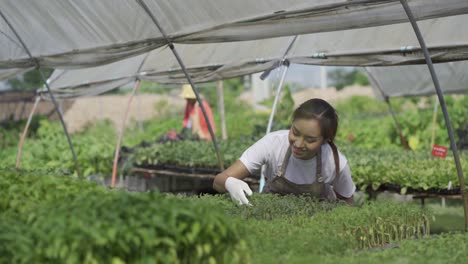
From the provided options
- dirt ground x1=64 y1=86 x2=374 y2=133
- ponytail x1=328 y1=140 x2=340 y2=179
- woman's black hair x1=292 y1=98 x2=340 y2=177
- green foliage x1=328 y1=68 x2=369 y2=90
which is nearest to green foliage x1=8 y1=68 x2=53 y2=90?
dirt ground x1=64 y1=86 x2=374 y2=133

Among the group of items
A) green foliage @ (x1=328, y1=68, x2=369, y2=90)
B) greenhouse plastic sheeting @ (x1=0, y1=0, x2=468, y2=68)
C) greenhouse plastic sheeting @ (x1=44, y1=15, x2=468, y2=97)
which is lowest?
greenhouse plastic sheeting @ (x1=0, y1=0, x2=468, y2=68)

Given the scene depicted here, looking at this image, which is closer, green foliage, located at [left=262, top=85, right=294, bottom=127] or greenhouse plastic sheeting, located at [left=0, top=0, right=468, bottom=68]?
greenhouse plastic sheeting, located at [left=0, top=0, right=468, bottom=68]

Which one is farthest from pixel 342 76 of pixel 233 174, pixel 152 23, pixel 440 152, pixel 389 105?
pixel 233 174

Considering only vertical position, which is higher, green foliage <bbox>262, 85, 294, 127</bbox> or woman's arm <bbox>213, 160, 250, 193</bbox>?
green foliage <bbox>262, 85, 294, 127</bbox>

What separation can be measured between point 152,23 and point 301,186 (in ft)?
A: 6.13

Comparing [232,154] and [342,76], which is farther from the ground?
[342,76]

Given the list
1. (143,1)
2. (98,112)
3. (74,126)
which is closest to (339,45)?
(143,1)

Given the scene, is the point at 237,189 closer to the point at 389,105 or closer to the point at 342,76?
the point at 389,105

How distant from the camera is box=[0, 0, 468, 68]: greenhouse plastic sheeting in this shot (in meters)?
4.59

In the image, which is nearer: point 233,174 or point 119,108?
point 233,174

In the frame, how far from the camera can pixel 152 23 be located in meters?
5.68

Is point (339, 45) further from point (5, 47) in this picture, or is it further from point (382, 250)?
point (382, 250)

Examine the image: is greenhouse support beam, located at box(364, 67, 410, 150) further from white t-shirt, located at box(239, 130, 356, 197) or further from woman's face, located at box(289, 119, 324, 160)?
woman's face, located at box(289, 119, 324, 160)

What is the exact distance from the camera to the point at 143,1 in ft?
18.0
